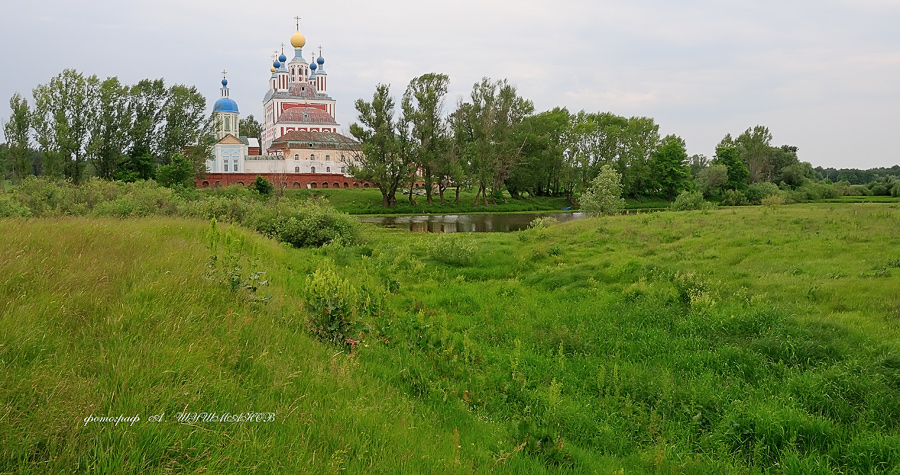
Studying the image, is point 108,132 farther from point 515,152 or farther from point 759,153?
point 759,153

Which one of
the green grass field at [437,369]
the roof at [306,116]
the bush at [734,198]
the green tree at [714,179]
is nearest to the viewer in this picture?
the green grass field at [437,369]

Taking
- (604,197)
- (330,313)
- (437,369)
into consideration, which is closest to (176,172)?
(604,197)

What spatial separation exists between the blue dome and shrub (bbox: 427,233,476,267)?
7730 cm

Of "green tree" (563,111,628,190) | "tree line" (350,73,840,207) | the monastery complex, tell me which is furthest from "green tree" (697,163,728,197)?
the monastery complex

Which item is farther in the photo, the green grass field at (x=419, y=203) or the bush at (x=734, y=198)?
the bush at (x=734, y=198)

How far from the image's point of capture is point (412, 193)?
188 ft

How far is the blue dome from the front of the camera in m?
83.2

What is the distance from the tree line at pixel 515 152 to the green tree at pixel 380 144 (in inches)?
3.6

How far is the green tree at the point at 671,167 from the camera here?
199 ft

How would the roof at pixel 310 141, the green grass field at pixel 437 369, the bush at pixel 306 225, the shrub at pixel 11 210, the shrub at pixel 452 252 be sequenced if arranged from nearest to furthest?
the green grass field at pixel 437 369
the shrub at pixel 11 210
the shrub at pixel 452 252
the bush at pixel 306 225
the roof at pixel 310 141

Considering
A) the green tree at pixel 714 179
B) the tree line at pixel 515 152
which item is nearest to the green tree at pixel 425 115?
the tree line at pixel 515 152

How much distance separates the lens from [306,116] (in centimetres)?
8325

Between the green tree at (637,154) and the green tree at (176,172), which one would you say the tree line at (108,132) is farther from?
the green tree at (637,154)

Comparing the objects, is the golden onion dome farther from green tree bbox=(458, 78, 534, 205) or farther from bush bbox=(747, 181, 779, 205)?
bush bbox=(747, 181, 779, 205)
